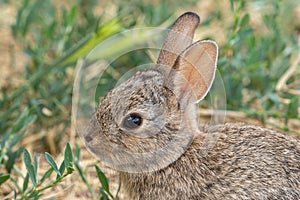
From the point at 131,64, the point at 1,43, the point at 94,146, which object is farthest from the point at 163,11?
the point at 94,146

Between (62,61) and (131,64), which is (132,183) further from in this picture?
(131,64)

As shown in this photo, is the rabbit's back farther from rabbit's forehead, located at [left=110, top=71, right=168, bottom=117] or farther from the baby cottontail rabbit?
rabbit's forehead, located at [left=110, top=71, right=168, bottom=117]

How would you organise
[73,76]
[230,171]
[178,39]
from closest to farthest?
[230,171] → [178,39] → [73,76]

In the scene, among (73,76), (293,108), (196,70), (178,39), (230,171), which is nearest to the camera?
(196,70)

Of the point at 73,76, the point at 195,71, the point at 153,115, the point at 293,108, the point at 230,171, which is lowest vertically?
the point at 230,171

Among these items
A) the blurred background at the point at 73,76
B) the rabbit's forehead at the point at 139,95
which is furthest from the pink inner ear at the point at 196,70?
the blurred background at the point at 73,76

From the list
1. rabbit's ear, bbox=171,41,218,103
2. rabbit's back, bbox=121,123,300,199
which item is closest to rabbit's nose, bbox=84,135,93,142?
rabbit's back, bbox=121,123,300,199

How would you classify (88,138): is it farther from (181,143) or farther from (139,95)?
(181,143)

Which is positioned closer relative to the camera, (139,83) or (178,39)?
(139,83)

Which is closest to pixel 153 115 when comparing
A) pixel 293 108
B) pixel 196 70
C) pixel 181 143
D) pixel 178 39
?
pixel 181 143
